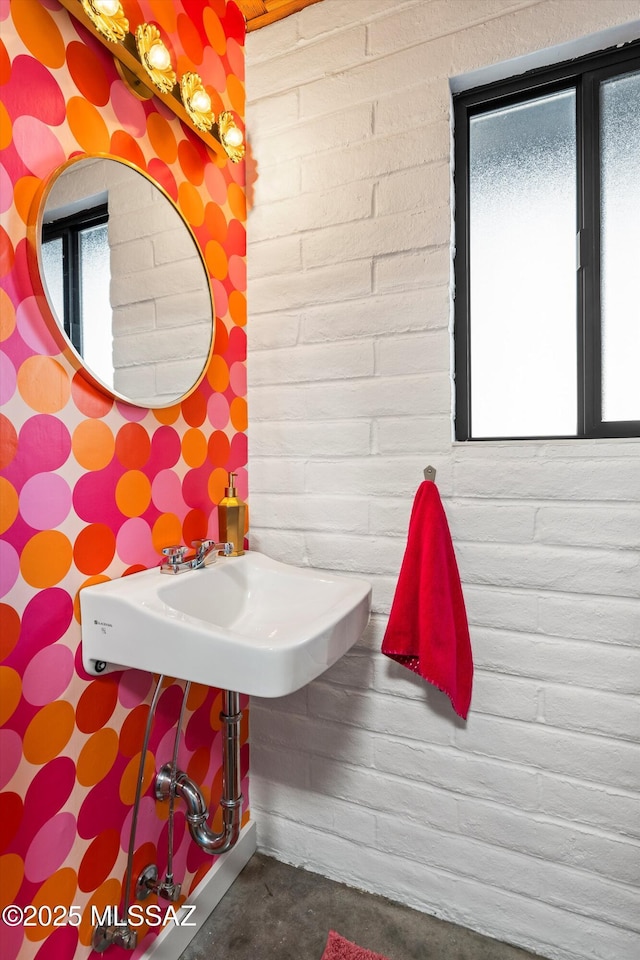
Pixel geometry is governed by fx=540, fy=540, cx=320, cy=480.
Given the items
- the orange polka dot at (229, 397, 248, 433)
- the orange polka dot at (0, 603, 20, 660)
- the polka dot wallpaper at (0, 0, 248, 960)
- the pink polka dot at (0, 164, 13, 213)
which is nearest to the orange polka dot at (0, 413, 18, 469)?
the polka dot wallpaper at (0, 0, 248, 960)

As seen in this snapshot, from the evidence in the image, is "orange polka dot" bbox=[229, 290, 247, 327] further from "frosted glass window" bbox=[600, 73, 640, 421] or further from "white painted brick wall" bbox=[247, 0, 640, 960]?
"frosted glass window" bbox=[600, 73, 640, 421]

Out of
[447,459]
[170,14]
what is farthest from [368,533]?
[170,14]

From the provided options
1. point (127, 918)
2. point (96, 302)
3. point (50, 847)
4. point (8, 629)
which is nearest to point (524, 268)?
point (96, 302)

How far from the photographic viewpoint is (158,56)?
1.08 m

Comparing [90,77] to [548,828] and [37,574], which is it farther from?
[548,828]

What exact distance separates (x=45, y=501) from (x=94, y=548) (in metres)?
0.15

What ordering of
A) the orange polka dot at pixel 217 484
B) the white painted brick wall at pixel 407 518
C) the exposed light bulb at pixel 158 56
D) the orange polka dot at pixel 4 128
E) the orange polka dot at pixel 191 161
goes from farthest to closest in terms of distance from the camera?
1. the orange polka dot at pixel 217 484
2. the orange polka dot at pixel 191 161
3. the white painted brick wall at pixel 407 518
4. the exposed light bulb at pixel 158 56
5. the orange polka dot at pixel 4 128

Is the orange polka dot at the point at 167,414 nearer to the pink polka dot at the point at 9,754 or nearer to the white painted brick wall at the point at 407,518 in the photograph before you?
the white painted brick wall at the point at 407,518

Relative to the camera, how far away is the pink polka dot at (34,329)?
2.93ft

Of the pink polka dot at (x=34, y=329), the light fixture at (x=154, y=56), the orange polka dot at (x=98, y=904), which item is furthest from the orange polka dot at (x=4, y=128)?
the orange polka dot at (x=98, y=904)

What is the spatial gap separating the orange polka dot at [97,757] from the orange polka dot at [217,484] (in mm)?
579

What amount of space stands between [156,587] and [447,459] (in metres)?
0.72

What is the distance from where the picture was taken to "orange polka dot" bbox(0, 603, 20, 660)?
2.84 ft

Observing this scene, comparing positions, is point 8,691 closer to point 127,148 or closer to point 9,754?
point 9,754
